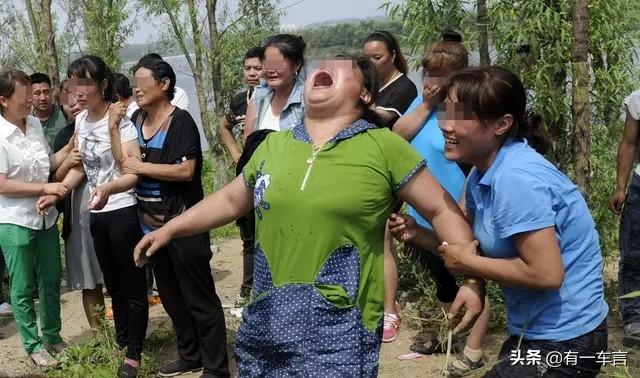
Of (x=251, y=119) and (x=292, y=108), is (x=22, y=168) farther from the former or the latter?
(x=292, y=108)

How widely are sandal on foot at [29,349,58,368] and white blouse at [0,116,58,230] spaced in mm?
768

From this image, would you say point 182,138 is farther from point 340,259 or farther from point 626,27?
point 626,27

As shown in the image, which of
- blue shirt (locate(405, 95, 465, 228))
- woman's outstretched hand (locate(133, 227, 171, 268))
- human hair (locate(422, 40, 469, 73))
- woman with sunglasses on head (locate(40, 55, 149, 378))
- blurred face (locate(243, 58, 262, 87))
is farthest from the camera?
blurred face (locate(243, 58, 262, 87))

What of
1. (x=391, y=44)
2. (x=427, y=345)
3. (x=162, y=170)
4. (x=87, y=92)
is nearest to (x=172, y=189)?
(x=162, y=170)

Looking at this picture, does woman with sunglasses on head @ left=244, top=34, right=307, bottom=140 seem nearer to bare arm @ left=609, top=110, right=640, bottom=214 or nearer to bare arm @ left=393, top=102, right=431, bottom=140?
bare arm @ left=393, top=102, right=431, bottom=140

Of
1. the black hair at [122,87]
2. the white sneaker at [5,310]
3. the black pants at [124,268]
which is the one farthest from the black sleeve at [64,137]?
the white sneaker at [5,310]

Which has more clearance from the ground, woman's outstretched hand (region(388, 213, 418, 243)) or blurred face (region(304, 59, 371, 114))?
blurred face (region(304, 59, 371, 114))

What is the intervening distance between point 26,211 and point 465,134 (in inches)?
125

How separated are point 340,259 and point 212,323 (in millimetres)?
2017

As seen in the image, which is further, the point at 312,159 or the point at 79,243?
the point at 79,243

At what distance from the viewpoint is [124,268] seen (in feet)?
14.4

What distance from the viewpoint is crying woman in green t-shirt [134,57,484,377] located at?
2438 mm

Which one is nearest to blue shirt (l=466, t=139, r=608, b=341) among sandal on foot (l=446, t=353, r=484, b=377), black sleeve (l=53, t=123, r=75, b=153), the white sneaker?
sandal on foot (l=446, t=353, r=484, b=377)

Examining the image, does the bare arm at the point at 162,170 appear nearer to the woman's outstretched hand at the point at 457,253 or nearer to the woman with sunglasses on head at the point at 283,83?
Result: the woman with sunglasses on head at the point at 283,83
